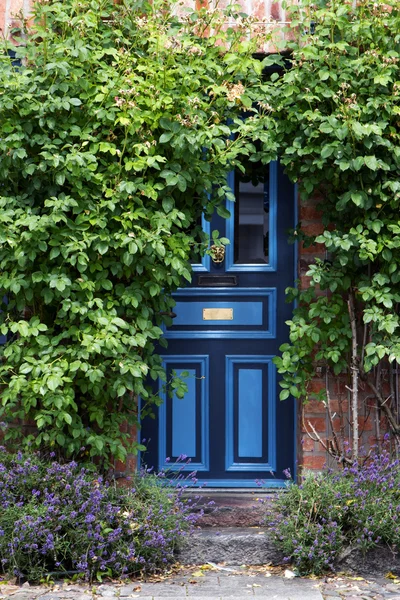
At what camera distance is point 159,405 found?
17.9ft

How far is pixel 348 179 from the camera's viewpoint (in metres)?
5.43

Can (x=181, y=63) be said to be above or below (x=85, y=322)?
above

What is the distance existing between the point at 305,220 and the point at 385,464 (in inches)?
60.2

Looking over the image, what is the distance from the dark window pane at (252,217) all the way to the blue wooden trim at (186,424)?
829 mm

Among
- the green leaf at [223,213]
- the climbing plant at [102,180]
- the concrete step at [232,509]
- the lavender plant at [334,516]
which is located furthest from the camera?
the concrete step at [232,509]

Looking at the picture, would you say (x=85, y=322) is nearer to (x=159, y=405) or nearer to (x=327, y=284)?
(x=159, y=405)

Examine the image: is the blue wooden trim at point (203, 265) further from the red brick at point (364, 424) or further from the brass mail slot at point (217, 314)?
the red brick at point (364, 424)

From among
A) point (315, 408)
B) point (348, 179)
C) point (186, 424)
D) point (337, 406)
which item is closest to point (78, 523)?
point (186, 424)

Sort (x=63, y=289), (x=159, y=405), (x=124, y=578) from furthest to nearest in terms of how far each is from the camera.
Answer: (x=159, y=405), (x=63, y=289), (x=124, y=578)

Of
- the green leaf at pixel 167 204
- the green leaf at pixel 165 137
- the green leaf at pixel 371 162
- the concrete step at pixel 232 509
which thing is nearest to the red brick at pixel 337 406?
the concrete step at pixel 232 509

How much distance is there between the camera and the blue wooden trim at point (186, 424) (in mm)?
5867

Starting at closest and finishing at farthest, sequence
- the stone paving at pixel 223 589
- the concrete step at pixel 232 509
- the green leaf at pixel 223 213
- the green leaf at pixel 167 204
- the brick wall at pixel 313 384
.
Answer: the stone paving at pixel 223 589 → the green leaf at pixel 167 204 → the green leaf at pixel 223 213 → the concrete step at pixel 232 509 → the brick wall at pixel 313 384

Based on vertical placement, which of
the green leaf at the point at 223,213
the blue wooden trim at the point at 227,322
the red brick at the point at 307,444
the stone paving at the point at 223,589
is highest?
the green leaf at the point at 223,213

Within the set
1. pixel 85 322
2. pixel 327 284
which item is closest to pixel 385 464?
pixel 327 284
